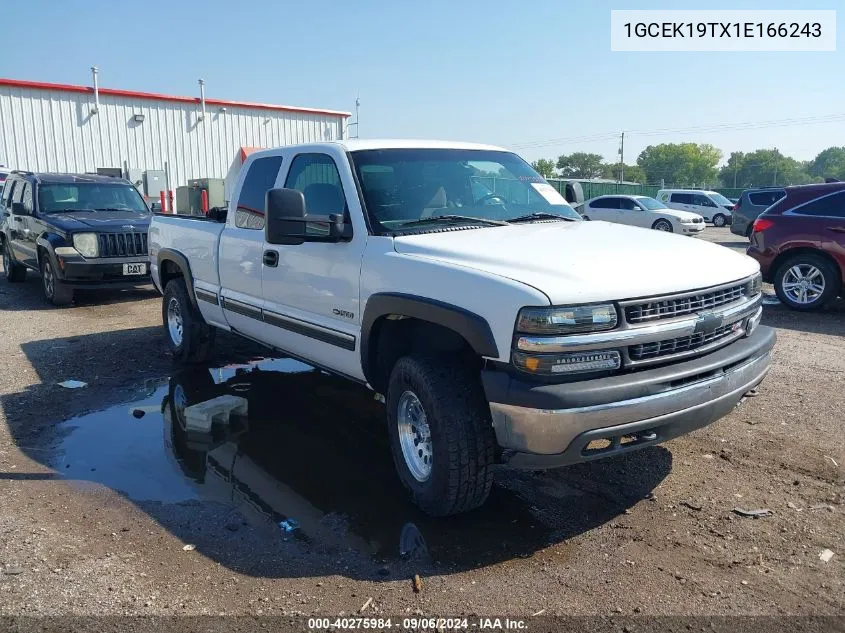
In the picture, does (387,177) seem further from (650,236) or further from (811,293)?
(811,293)

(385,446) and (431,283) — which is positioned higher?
(431,283)

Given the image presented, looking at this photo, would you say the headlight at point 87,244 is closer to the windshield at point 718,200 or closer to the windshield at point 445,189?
the windshield at point 445,189

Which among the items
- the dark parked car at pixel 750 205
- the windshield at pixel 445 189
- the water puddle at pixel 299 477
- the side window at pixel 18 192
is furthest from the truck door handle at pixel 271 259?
the dark parked car at pixel 750 205

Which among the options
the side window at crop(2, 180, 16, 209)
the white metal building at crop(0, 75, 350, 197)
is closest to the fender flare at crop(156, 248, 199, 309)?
the side window at crop(2, 180, 16, 209)

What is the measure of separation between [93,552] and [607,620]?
247 centimetres

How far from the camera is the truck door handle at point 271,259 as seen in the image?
5.06 metres

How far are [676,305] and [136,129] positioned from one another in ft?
85.0

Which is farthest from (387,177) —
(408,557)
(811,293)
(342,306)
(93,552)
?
(811,293)

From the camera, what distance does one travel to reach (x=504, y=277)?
3.36m

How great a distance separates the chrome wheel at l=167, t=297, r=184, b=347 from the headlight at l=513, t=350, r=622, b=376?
15.7 ft

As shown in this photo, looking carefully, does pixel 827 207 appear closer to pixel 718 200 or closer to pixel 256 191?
pixel 256 191

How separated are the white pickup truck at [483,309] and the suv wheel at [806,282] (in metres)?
5.89

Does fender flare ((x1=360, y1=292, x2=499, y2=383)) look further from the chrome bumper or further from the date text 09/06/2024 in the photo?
the date text 09/06/2024

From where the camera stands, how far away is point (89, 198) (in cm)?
1133
